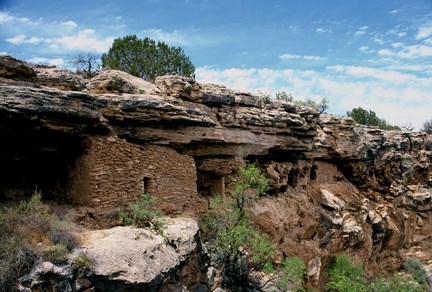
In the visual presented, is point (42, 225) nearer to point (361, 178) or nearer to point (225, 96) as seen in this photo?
point (225, 96)

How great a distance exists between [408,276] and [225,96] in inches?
471

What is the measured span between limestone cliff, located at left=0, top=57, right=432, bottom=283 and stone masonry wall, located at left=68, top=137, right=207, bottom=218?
0.03m

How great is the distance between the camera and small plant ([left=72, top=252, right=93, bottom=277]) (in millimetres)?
6238

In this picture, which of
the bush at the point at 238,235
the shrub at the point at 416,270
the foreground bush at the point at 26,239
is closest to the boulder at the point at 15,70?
the foreground bush at the point at 26,239

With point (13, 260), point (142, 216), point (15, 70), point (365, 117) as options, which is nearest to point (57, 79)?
point (15, 70)

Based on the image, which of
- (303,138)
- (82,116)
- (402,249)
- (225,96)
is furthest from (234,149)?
(402,249)

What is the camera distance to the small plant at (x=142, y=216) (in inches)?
339

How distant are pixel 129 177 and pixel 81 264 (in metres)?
3.41

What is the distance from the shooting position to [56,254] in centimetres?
616

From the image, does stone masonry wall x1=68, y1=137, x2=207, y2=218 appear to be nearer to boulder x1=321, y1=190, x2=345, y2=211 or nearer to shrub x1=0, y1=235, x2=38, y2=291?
shrub x1=0, y1=235, x2=38, y2=291

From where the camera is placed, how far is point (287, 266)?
10.8 metres

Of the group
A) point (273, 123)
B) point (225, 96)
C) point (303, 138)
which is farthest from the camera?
point (303, 138)

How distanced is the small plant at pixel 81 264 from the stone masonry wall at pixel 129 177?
253 centimetres

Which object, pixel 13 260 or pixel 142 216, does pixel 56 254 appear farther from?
pixel 142 216
